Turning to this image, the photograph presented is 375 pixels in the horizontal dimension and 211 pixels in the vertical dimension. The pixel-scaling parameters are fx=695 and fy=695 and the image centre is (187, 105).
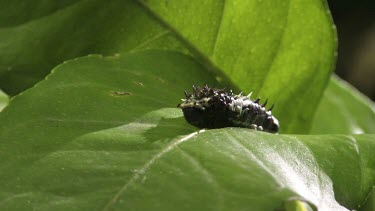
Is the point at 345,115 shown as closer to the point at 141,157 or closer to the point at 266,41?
the point at 266,41

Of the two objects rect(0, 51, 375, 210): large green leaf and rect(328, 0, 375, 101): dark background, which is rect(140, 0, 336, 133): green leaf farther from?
rect(328, 0, 375, 101): dark background

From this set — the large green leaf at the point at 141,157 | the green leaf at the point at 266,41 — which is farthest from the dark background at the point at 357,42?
the large green leaf at the point at 141,157

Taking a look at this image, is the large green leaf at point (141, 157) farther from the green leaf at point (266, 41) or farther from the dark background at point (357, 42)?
the dark background at point (357, 42)

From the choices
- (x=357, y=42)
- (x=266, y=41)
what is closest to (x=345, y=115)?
(x=266, y=41)

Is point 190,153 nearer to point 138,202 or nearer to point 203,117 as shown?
point 138,202

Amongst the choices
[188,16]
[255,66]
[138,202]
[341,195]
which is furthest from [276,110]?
[138,202]

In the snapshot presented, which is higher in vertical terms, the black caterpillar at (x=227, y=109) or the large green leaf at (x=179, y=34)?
the large green leaf at (x=179, y=34)
